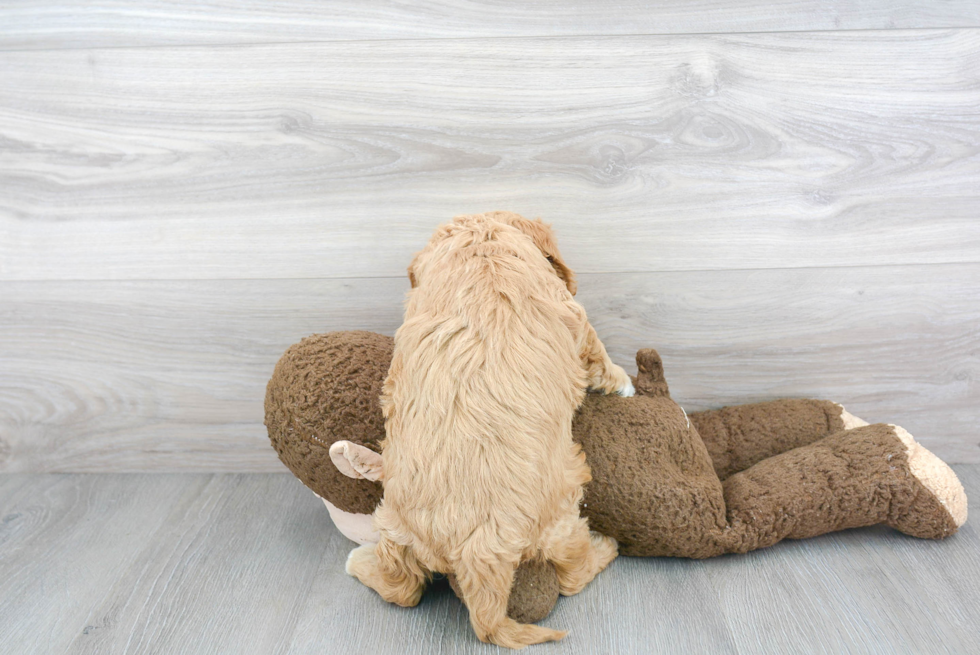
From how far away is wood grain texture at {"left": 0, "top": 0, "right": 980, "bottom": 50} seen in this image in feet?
3.64

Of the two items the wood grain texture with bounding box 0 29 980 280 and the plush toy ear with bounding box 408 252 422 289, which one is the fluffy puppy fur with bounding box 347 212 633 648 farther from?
the wood grain texture with bounding box 0 29 980 280

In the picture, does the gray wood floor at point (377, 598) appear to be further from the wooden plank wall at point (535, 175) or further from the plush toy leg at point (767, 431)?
the wooden plank wall at point (535, 175)

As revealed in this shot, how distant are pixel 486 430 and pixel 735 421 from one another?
1.89 ft

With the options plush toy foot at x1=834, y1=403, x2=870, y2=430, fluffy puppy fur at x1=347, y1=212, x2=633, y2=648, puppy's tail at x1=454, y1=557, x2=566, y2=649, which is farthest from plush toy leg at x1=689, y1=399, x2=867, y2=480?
puppy's tail at x1=454, y1=557, x2=566, y2=649

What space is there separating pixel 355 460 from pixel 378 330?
0.39m

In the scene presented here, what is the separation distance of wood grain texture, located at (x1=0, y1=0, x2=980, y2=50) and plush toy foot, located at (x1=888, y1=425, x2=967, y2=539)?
700 mm

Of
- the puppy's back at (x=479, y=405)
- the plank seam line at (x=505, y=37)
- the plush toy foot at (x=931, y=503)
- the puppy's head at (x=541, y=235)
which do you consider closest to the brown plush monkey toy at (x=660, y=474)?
the plush toy foot at (x=931, y=503)

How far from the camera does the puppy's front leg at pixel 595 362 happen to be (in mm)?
936

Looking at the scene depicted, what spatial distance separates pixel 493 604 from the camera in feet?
2.78

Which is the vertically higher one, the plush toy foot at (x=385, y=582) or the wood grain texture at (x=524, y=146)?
the wood grain texture at (x=524, y=146)

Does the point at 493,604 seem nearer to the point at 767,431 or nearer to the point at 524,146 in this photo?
the point at 767,431

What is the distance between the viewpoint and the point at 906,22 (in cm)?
111

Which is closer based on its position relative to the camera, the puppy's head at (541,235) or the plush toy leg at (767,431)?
the puppy's head at (541,235)

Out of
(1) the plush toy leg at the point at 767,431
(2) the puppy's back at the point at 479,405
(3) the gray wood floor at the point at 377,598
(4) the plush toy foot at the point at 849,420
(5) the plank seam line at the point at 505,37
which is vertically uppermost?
(5) the plank seam line at the point at 505,37
